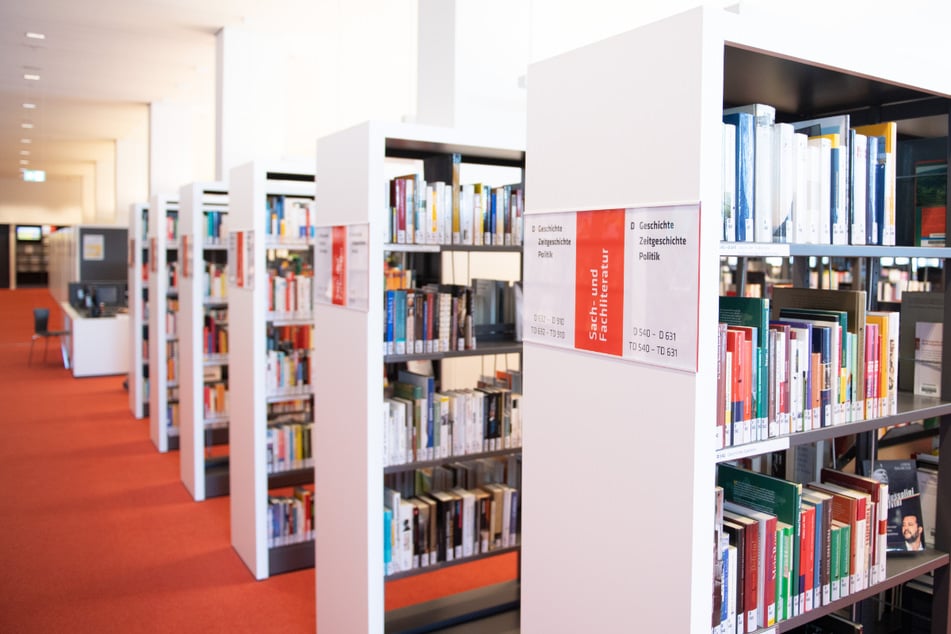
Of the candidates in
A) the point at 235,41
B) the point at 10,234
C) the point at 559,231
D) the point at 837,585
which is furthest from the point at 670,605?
the point at 10,234

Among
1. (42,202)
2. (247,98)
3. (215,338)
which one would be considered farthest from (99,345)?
(42,202)

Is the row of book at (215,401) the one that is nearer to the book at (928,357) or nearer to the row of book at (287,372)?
the row of book at (287,372)

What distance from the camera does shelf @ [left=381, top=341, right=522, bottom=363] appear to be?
337cm

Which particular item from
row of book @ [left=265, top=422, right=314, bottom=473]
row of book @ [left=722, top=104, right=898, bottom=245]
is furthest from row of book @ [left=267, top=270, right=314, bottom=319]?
row of book @ [left=722, top=104, right=898, bottom=245]

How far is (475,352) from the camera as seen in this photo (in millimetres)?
3559

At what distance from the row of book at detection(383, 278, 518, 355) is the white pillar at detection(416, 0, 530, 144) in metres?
0.97

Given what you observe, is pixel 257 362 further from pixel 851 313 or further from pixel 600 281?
pixel 851 313

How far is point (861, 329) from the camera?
224cm

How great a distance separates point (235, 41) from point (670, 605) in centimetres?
757

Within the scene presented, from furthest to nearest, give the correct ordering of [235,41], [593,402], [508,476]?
[235,41] < [508,476] < [593,402]

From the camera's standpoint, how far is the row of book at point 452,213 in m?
3.39

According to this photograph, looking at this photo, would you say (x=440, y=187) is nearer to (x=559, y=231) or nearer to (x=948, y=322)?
(x=559, y=231)

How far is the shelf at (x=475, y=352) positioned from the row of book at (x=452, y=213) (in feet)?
1.59

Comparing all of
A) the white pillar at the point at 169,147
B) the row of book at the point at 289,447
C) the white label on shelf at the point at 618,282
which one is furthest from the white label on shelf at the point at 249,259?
the white pillar at the point at 169,147
